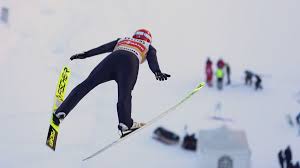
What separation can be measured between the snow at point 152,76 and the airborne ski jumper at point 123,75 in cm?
198

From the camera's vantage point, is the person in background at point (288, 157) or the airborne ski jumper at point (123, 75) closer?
the airborne ski jumper at point (123, 75)

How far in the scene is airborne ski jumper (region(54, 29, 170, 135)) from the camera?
21.8 ft

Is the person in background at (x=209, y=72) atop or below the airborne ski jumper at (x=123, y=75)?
atop

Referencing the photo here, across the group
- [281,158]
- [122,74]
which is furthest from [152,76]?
[281,158]

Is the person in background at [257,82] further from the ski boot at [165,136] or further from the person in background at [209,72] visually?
the ski boot at [165,136]

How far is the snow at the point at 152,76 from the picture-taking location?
36.0 ft

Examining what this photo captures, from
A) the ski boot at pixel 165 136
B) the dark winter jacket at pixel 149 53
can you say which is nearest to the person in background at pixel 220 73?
the ski boot at pixel 165 136

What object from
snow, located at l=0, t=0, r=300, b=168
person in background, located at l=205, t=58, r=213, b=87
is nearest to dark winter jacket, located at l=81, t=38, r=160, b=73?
snow, located at l=0, t=0, r=300, b=168

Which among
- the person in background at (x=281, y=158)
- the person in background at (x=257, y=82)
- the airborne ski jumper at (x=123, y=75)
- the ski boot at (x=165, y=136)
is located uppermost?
the person in background at (x=257, y=82)

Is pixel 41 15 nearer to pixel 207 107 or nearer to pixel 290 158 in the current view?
pixel 207 107

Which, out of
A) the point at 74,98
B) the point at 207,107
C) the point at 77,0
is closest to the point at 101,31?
the point at 77,0

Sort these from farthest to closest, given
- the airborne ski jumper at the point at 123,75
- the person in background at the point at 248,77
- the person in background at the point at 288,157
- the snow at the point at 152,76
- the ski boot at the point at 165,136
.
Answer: the person in background at the point at 248,77 < the ski boot at the point at 165,136 < the person in background at the point at 288,157 < the snow at the point at 152,76 < the airborne ski jumper at the point at 123,75

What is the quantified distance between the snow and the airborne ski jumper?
6.51 feet

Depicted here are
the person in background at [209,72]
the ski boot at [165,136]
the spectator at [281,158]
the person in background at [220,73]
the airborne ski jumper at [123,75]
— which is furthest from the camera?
the person in background at [220,73]
